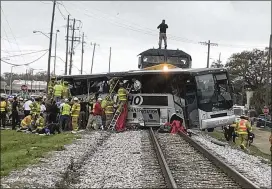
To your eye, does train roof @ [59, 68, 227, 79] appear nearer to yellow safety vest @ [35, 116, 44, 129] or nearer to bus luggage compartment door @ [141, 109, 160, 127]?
bus luggage compartment door @ [141, 109, 160, 127]

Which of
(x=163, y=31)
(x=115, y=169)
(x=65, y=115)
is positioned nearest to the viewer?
(x=115, y=169)

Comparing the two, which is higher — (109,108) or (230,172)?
(109,108)

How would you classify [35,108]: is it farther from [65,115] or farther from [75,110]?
[75,110]

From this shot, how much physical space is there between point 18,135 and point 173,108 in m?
7.07

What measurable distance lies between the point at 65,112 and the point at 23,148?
5.90m

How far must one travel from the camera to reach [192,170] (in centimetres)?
1016

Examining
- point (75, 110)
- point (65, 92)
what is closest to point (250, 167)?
point (75, 110)

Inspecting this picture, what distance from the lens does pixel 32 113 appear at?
20.7 m

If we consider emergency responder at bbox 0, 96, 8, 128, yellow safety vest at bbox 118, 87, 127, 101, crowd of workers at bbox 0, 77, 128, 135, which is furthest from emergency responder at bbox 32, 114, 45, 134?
yellow safety vest at bbox 118, 87, 127, 101

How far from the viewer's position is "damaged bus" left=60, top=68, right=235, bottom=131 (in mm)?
19734

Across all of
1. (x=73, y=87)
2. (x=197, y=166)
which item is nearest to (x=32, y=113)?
(x=73, y=87)

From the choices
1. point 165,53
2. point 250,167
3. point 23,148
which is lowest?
point 23,148

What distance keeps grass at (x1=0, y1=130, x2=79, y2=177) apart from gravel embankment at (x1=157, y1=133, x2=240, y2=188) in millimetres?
3542

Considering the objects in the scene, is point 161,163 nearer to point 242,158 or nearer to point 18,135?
point 242,158
